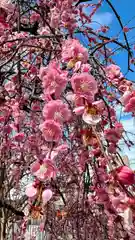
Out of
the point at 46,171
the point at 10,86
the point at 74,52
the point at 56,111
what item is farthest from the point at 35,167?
the point at 10,86

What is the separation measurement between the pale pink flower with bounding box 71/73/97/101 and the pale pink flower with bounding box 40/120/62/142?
113mm

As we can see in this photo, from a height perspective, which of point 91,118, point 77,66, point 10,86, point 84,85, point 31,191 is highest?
point 10,86

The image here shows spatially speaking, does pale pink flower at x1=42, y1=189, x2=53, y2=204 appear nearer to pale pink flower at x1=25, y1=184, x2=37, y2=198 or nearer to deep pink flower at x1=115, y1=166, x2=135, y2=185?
pale pink flower at x1=25, y1=184, x2=37, y2=198

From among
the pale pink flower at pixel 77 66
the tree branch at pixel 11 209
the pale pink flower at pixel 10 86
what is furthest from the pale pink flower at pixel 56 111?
the tree branch at pixel 11 209

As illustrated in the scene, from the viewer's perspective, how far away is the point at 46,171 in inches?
33.9

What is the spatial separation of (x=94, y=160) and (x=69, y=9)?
1572 millimetres

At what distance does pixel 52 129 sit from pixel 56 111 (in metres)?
0.05

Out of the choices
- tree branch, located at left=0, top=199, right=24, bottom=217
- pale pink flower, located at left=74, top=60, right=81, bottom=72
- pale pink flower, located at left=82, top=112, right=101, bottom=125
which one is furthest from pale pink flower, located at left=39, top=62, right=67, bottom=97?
tree branch, located at left=0, top=199, right=24, bottom=217

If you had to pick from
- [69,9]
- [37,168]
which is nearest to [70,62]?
[37,168]

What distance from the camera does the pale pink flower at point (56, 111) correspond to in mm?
914

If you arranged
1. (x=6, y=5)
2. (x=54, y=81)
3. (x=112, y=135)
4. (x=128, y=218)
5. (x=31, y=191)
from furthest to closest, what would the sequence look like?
1. (x=6, y=5)
2. (x=112, y=135)
3. (x=54, y=81)
4. (x=31, y=191)
5. (x=128, y=218)

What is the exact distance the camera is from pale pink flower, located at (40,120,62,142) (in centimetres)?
91

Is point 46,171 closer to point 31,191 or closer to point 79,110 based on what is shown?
point 31,191

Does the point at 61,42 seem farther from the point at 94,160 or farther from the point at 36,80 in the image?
the point at 36,80
